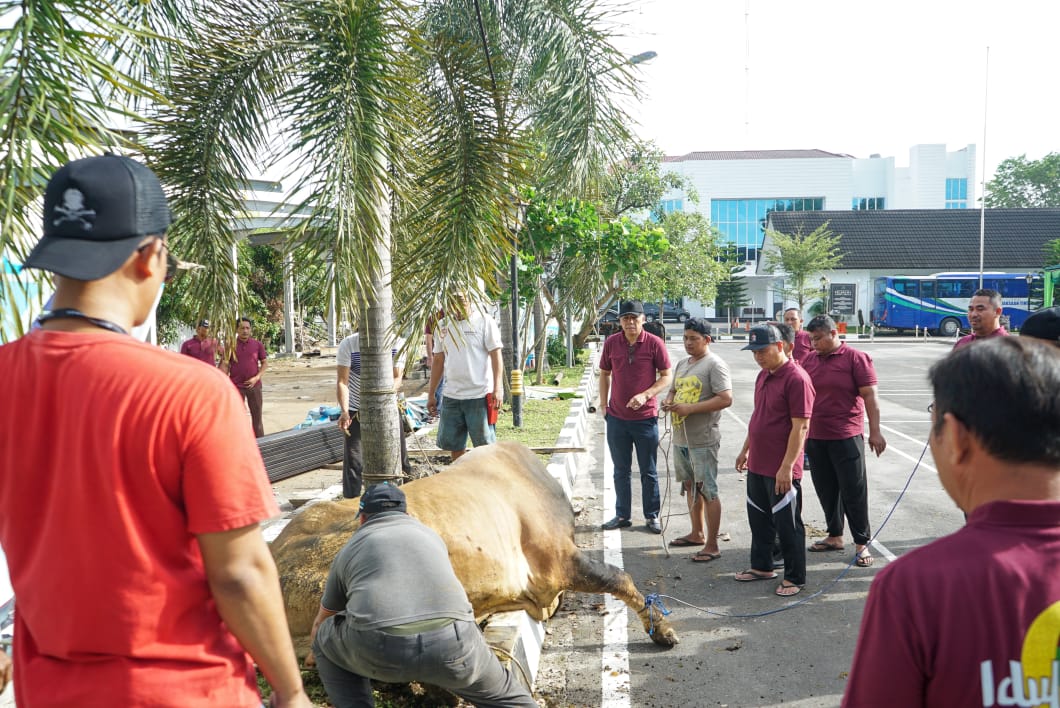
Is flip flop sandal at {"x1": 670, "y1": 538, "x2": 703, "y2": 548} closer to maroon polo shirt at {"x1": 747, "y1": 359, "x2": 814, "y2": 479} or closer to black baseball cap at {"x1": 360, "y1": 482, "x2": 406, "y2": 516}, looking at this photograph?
maroon polo shirt at {"x1": 747, "y1": 359, "x2": 814, "y2": 479}

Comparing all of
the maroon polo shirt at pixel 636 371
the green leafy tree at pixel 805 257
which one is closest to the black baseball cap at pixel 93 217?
the maroon polo shirt at pixel 636 371

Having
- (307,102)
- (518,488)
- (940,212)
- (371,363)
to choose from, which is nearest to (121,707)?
(518,488)

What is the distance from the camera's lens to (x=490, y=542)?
4.34 meters

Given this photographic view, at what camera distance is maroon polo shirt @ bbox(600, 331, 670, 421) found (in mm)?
7164

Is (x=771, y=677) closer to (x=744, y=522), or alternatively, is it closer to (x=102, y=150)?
(x=744, y=522)

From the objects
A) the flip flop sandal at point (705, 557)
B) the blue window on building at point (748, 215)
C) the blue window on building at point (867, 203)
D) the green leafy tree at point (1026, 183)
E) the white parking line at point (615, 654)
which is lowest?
the white parking line at point (615, 654)

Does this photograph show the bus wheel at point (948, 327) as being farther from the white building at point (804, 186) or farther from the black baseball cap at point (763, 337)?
the black baseball cap at point (763, 337)

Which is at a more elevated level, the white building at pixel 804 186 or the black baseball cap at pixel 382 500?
the white building at pixel 804 186

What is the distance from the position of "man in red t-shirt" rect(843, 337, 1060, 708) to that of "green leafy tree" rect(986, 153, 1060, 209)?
9336 centimetres

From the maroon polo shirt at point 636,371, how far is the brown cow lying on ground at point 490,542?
217cm

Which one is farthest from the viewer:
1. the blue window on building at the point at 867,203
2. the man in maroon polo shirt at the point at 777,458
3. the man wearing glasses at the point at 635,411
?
the blue window on building at the point at 867,203

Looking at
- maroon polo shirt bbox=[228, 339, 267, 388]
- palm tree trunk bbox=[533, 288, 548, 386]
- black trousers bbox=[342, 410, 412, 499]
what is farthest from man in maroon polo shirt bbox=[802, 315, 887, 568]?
palm tree trunk bbox=[533, 288, 548, 386]

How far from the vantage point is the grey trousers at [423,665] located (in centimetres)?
303

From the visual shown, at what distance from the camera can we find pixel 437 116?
6.13 meters
